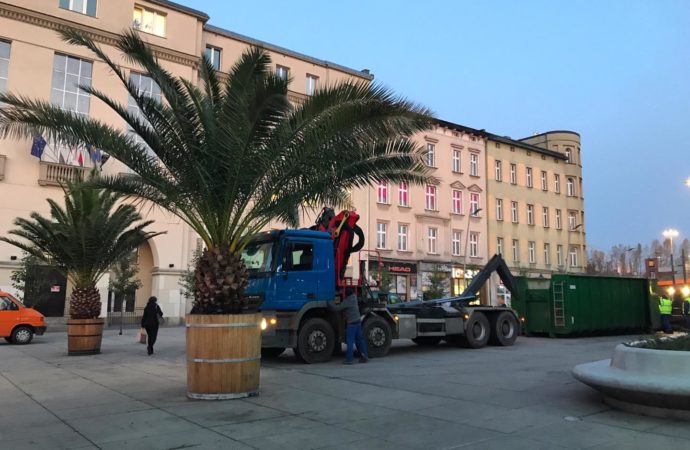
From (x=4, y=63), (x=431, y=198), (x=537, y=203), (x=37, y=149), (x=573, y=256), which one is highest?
(x=4, y=63)

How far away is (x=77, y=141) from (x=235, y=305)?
3782 mm

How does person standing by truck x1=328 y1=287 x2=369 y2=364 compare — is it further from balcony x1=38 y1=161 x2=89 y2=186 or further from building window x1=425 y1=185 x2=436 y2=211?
building window x1=425 y1=185 x2=436 y2=211

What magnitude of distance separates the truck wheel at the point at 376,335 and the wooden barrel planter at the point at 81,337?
318 inches

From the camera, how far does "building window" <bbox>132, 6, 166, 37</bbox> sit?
3262cm

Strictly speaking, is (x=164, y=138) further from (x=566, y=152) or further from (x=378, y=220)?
(x=566, y=152)

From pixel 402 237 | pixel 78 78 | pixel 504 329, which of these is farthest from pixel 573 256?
pixel 78 78

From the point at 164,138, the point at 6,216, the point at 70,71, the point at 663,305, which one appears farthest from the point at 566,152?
the point at 164,138

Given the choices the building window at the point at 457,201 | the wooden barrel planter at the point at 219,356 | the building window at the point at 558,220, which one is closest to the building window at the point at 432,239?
the building window at the point at 457,201

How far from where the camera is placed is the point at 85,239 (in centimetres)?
1519

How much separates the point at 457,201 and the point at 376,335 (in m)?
34.4

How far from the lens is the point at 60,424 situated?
6625mm

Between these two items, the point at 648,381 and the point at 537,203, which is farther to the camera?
the point at 537,203

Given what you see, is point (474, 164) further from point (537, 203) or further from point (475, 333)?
point (475, 333)

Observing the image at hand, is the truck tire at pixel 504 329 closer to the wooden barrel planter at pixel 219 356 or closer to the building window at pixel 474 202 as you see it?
the wooden barrel planter at pixel 219 356
